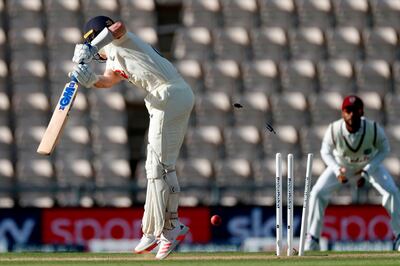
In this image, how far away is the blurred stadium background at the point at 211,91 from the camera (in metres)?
13.2

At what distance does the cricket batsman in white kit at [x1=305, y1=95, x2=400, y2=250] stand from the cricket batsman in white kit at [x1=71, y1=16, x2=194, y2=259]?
2.13 metres

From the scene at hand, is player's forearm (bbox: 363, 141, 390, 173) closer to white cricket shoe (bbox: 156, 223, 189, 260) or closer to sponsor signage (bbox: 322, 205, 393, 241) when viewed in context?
sponsor signage (bbox: 322, 205, 393, 241)

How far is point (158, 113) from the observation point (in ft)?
26.2

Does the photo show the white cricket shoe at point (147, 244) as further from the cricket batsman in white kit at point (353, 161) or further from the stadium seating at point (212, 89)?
the stadium seating at point (212, 89)

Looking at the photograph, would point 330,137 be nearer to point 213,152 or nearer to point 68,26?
point 213,152

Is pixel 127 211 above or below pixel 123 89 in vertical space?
below

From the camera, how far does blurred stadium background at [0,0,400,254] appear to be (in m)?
13.2

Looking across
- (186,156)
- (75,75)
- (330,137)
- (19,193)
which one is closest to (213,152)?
(186,156)

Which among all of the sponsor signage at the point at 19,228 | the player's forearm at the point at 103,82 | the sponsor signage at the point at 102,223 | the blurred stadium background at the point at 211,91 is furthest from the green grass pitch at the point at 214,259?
the blurred stadium background at the point at 211,91

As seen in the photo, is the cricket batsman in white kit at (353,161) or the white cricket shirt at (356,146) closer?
the cricket batsman in white kit at (353,161)

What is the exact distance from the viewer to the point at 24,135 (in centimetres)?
1334

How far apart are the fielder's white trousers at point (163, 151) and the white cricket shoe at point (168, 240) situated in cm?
5

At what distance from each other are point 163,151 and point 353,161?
2736 mm

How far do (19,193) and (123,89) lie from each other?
1737mm
